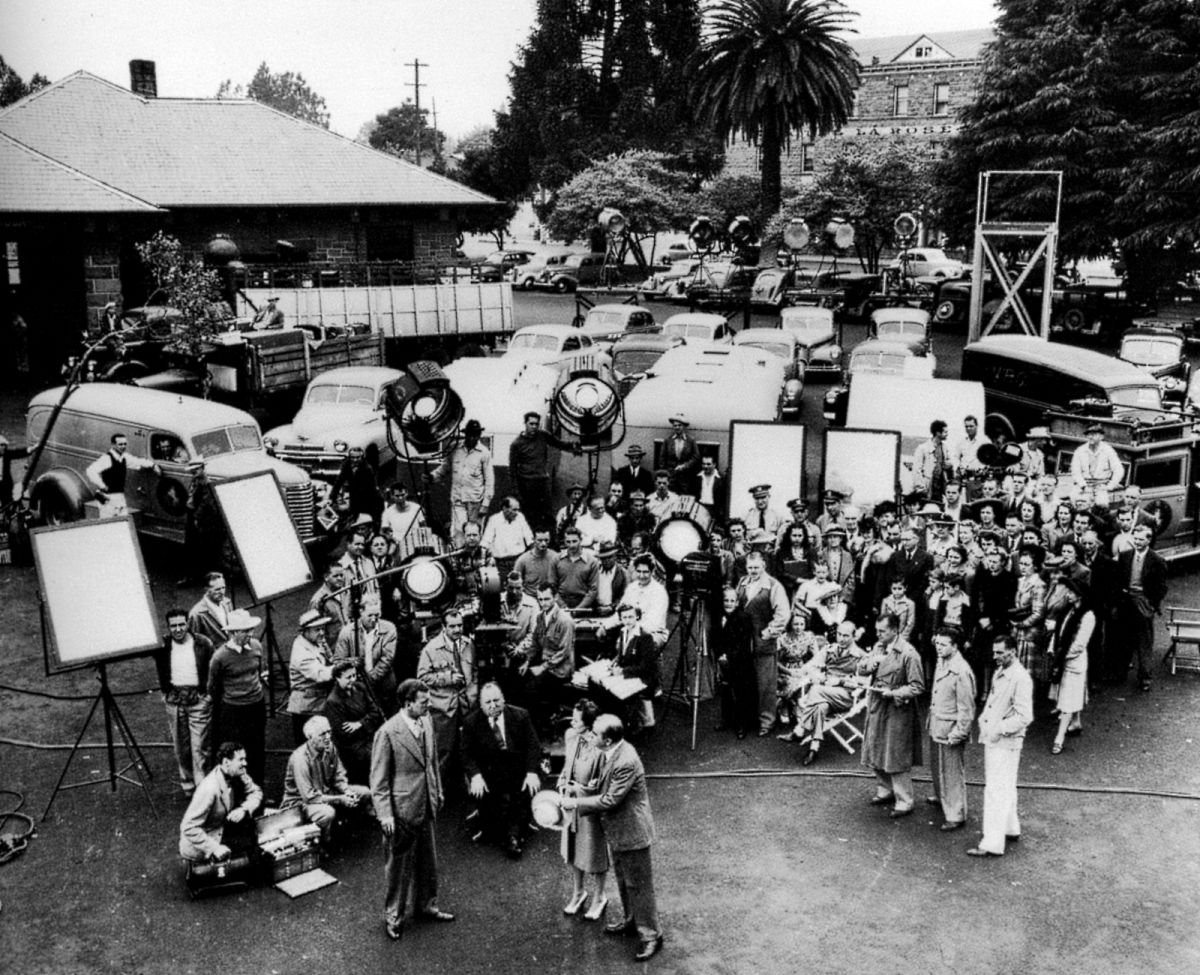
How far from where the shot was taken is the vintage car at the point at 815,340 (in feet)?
93.4

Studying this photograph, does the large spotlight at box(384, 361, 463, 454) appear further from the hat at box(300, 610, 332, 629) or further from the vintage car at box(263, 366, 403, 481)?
the hat at box(300, 610, 332, 629)

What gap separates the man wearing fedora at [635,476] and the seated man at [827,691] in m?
4.81

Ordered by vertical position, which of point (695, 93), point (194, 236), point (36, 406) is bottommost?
point (36, 406)

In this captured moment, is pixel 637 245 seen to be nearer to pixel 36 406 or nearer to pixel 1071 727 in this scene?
pixel 36 406

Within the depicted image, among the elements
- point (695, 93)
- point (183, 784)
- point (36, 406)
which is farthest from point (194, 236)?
point (183, 784)

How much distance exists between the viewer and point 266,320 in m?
24.3

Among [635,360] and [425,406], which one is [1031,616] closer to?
[425,406]

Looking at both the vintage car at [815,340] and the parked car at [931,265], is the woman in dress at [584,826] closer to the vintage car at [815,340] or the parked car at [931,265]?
the vintage car at [815,340]

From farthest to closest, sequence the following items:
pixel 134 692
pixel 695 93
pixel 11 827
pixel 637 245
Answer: pixel 637 245, pixel 695 93, pixel 134 692, pixel 11 827

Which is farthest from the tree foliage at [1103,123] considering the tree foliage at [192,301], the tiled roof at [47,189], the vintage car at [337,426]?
the tiled roof at [47,189]

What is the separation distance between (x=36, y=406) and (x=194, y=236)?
622 inches

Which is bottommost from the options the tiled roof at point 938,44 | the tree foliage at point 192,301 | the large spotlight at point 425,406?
the large spotlight at point 425,406

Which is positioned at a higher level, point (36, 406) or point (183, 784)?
point (36, 406)

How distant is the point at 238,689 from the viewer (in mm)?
9789
